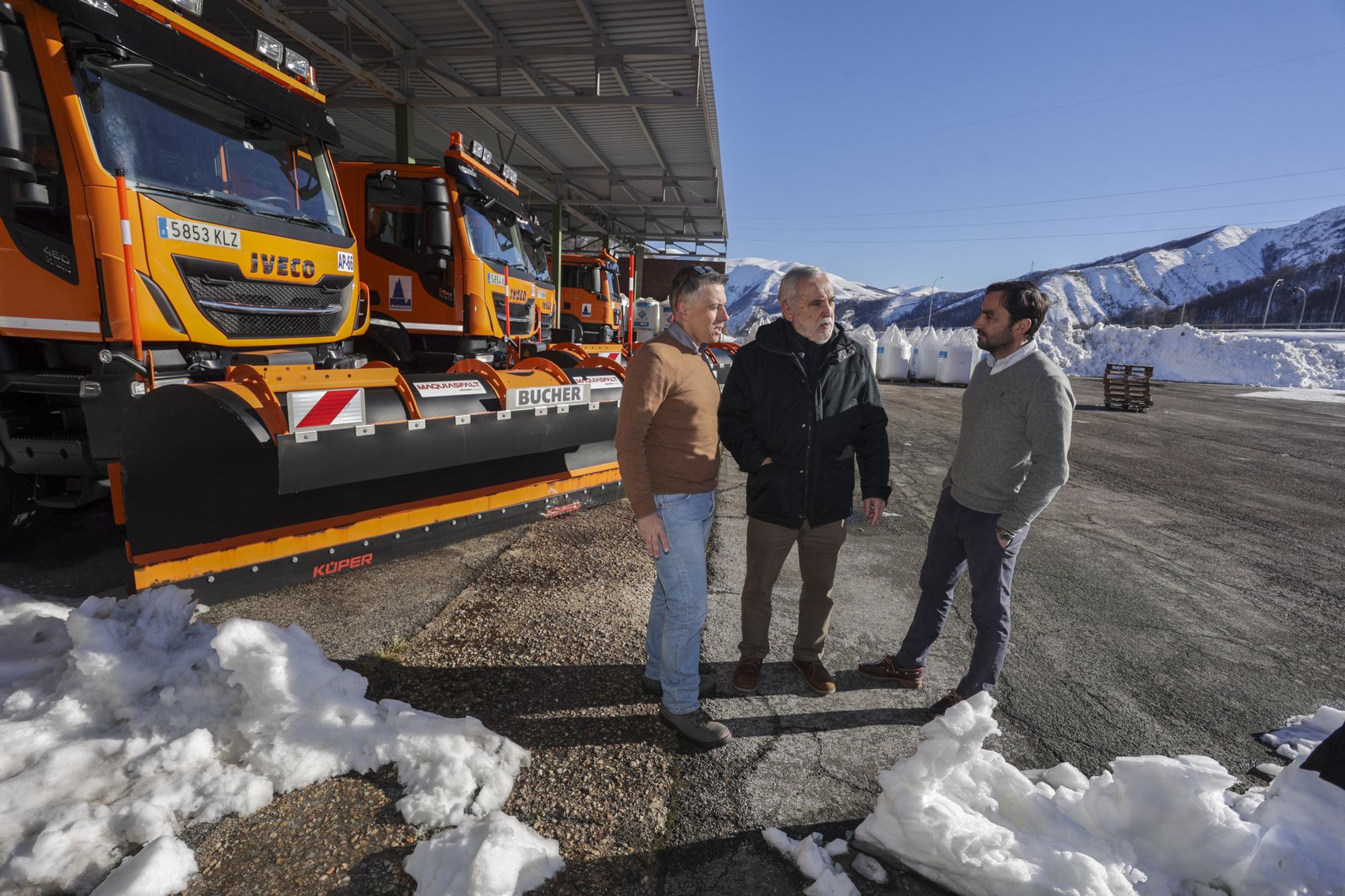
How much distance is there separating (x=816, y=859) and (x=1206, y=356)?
40564mm

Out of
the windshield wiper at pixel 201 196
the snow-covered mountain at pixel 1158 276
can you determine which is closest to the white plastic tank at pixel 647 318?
the windshield wiper at pixel 201 196

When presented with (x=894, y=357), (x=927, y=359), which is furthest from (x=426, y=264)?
(x=927, y=359)

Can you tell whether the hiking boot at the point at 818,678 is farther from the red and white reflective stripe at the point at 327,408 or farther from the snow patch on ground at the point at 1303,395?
the snow patch on ground at the point at 1303,395

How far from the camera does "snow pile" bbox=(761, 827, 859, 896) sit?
1.93 metres

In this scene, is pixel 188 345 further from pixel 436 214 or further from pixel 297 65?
pixel 436 214

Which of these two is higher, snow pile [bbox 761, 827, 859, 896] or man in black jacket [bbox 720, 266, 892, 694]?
man in black jacket [bbox 720, 266, 892, 694]

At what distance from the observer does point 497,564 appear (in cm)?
436

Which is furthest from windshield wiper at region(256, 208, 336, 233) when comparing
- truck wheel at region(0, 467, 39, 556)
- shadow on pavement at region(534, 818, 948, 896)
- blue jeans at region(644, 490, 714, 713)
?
shadow on pavement at region(534, 818, 948, 896)

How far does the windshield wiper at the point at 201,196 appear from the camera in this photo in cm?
350

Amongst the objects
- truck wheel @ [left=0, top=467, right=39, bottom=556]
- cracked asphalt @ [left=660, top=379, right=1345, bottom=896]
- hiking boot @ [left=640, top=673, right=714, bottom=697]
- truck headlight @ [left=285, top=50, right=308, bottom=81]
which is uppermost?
truck headlight @ [left=285, top=50, right=308, bottom=81]

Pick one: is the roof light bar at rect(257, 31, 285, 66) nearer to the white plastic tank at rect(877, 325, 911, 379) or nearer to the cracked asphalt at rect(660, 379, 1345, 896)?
the cracked asphalt at rect(660, 379, 1345, 896)

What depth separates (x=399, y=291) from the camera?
21.8 ft

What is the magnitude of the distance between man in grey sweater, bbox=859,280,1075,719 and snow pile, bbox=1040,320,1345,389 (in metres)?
28.8

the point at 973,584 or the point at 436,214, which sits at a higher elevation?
the point at 436,214
